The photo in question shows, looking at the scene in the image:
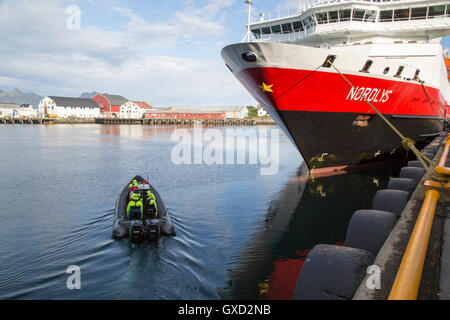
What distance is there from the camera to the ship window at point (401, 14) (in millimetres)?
17500

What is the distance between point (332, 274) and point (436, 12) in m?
20.1

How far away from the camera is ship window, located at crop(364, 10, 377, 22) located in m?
17.5

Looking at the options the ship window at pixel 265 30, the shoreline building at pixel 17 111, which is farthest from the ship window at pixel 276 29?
the shoreline building at pixel 17 111

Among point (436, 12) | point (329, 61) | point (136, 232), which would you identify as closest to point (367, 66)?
point (329, 61)

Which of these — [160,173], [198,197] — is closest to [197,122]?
[160,173]

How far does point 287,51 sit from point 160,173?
13640 millimetres

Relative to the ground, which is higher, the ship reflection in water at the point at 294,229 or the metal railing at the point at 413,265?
the metal railing at the point at 413,265

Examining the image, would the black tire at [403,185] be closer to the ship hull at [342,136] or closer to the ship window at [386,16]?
the ship hull at [342,136]

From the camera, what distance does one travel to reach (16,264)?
27.8 feet

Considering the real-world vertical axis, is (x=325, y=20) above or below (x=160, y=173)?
above

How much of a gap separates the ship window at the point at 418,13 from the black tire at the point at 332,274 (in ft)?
63.2

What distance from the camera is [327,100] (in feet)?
42.5

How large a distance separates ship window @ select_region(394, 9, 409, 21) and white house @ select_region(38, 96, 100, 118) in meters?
110
